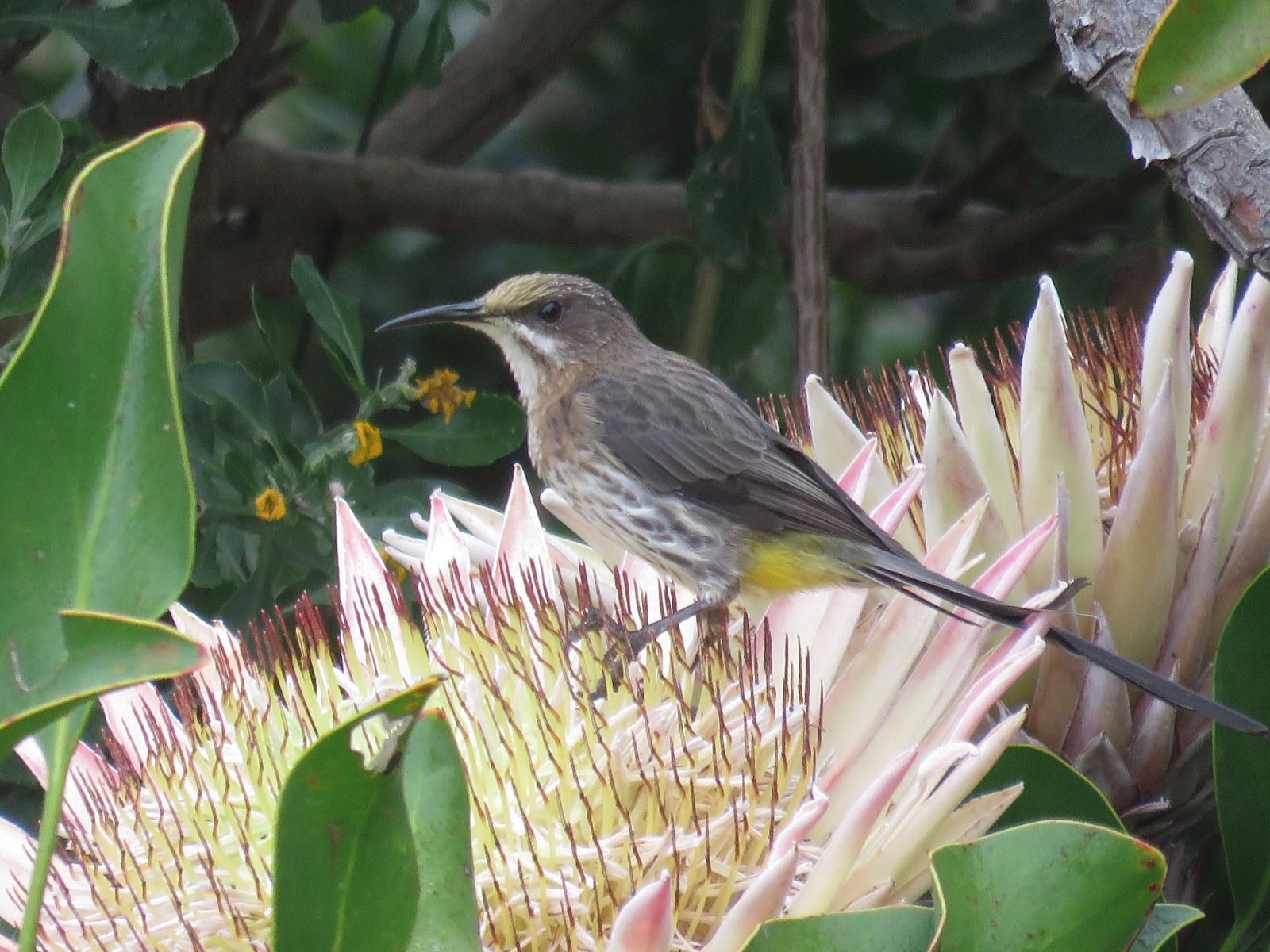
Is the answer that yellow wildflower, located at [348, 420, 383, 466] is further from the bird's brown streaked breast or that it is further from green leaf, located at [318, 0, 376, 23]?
green leaf, located at [318, 0, 376, 23]

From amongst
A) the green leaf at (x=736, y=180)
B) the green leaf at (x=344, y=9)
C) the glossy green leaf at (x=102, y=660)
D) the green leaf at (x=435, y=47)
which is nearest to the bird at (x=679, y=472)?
the green leaf at (x=736, y=180)

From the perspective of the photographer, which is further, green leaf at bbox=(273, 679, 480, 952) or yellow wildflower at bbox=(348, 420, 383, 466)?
yellow wildflower at bbox=(348, 420, 383, 466)

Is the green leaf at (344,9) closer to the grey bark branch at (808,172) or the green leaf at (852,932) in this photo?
the grey bark branch at (808,172)

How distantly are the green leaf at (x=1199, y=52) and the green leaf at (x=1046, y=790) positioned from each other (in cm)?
63

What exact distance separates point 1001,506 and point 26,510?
1099 millimetres

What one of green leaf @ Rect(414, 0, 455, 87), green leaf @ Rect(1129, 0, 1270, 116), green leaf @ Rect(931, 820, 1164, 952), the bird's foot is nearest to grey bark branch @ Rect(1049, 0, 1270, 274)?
green leaf @ Rect(1129, 0, 1270, 116)

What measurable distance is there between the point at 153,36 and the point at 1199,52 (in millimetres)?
1470

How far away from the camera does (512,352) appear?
8.94 feet

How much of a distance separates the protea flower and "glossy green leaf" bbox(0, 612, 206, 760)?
46 cm

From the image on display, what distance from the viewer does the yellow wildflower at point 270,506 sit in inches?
83.0

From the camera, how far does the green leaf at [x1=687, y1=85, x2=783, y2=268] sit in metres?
2.85

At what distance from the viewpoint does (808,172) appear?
2758 mm

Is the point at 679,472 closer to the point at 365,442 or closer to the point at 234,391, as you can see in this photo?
the point at 365,442

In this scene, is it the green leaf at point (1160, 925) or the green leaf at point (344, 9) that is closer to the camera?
the green leaf at point (1160, 925)
